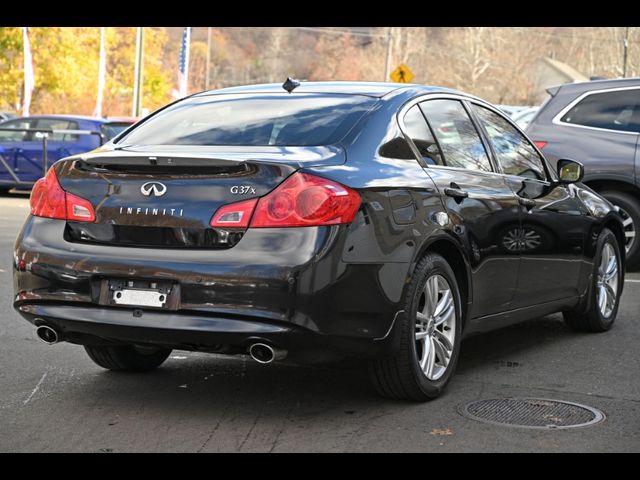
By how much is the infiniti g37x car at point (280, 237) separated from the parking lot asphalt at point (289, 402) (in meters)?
0.27

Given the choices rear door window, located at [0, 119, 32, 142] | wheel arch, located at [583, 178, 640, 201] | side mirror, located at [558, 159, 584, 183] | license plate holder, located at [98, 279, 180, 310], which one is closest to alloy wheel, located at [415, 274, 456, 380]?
license plate holder, located at [98, 279, 180, 310]

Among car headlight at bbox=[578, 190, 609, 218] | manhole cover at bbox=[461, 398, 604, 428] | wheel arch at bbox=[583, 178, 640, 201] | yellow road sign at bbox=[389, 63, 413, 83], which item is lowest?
manhole cover at bbox=[461, 398, 604, 428]

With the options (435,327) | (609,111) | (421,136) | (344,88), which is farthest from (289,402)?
(609,111)

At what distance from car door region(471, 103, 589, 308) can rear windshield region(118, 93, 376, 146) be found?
3.92ft

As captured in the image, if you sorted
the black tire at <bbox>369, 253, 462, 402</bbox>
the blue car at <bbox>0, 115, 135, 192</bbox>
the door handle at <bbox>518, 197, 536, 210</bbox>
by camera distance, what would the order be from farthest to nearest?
the blue car at <bbox>0, 115, 135, 192</bbox>, the door handle at <bbox>518, 197, 536, 210</bbox>, the black tire at <bbox>369, 253, 462, 402</bbox>

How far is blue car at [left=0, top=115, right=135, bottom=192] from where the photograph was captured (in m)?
20.9

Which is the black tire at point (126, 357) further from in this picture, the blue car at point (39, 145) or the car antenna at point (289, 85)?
the blue car at point (39, 145)

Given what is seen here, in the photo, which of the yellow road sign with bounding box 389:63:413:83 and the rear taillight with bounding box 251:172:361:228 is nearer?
the rear taillight with bounding box 251:172:361:228

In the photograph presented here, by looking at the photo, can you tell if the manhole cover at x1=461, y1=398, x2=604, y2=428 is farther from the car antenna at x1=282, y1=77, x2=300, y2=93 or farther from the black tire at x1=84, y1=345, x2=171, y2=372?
the car antenna at x1=282, y1=77, x2=300, y2=93

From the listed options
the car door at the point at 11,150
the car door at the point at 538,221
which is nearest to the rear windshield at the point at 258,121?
the car door at the point at 538,221

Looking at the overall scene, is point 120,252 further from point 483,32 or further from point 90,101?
point 483,32

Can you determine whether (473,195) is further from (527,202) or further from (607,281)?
(607,281)

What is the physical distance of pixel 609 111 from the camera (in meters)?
11.5
